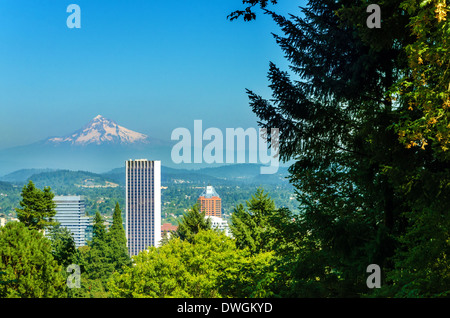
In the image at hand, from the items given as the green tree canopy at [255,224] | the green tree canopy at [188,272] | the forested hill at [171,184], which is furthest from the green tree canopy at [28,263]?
the forested hill at [171,184]

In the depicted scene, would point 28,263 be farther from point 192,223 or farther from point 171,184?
point 171,184

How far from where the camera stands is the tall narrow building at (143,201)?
132 meters

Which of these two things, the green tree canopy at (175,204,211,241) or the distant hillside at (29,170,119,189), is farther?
the distant hillside at (29,170,119,189)

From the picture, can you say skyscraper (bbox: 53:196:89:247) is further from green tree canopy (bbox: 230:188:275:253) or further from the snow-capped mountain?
green tree canopy (bbox: 230:188:275:253)

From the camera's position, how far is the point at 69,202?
84312mm

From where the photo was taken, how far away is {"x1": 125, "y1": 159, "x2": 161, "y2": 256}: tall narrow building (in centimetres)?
13200

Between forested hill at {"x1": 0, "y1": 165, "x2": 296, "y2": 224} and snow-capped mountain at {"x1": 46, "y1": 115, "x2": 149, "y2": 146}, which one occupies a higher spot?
snow-capped mountain at {"x1": 46, "y1": 115, "x2": 149, "y2": 146}

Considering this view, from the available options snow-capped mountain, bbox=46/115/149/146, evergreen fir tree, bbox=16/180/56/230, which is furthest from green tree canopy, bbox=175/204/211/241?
snow-capped mountain, bbox=46/115/149/146

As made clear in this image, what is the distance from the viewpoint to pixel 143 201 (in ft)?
464

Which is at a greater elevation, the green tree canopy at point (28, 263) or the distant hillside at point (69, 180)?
the distant hillside at point (69, 180)

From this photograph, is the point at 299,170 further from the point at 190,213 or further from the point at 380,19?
the point at 190,213

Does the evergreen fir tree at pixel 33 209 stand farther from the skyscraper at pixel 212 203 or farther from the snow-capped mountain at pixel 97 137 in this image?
the snow-capped mountain at pixel 97 137

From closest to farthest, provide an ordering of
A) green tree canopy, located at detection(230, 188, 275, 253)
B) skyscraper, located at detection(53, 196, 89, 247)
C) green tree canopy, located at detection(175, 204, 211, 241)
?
green tree canopy, located at detection(230, 188, 275, 253)
green tree canopy, located at detection(175, 204, 211, 241)
skyscraper, located at detection(53, 196, 89, 247)

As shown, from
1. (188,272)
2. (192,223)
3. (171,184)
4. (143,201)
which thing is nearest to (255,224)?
(188,272)
